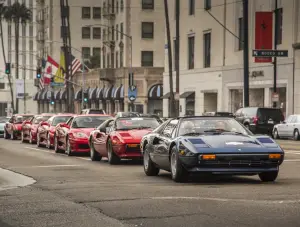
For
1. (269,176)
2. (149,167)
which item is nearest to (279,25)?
(149,167)

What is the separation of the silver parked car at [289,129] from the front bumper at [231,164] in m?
31.0

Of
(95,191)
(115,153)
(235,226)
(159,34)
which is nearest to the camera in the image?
(235,226)

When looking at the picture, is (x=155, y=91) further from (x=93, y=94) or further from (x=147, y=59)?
(x=93, y=94)

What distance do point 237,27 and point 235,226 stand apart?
54.4 m

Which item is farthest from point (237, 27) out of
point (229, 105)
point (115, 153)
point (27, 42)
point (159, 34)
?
point (27, 42)

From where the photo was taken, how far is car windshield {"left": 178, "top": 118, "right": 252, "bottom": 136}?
1723 cm

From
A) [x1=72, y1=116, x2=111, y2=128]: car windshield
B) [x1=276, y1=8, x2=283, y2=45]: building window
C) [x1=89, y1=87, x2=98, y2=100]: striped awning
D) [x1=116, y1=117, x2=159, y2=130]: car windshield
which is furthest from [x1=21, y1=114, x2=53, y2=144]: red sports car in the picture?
[x1=89, y1=87, x2=98, y2=100]: striped awning

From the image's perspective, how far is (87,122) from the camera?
30016 millimetres

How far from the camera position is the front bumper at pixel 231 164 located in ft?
52.7

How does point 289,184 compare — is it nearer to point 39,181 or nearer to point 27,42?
point 39,181

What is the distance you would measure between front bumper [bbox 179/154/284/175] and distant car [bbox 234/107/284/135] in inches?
1321

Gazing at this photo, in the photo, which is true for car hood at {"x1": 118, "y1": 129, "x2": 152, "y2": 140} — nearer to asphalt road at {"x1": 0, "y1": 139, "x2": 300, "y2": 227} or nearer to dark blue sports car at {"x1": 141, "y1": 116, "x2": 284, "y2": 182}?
asphalt road at {"x1": 0, "y1": 139, "x2": 300, "y2": 227}

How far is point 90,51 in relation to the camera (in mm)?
122438

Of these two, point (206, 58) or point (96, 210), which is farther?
point (206, 58)
